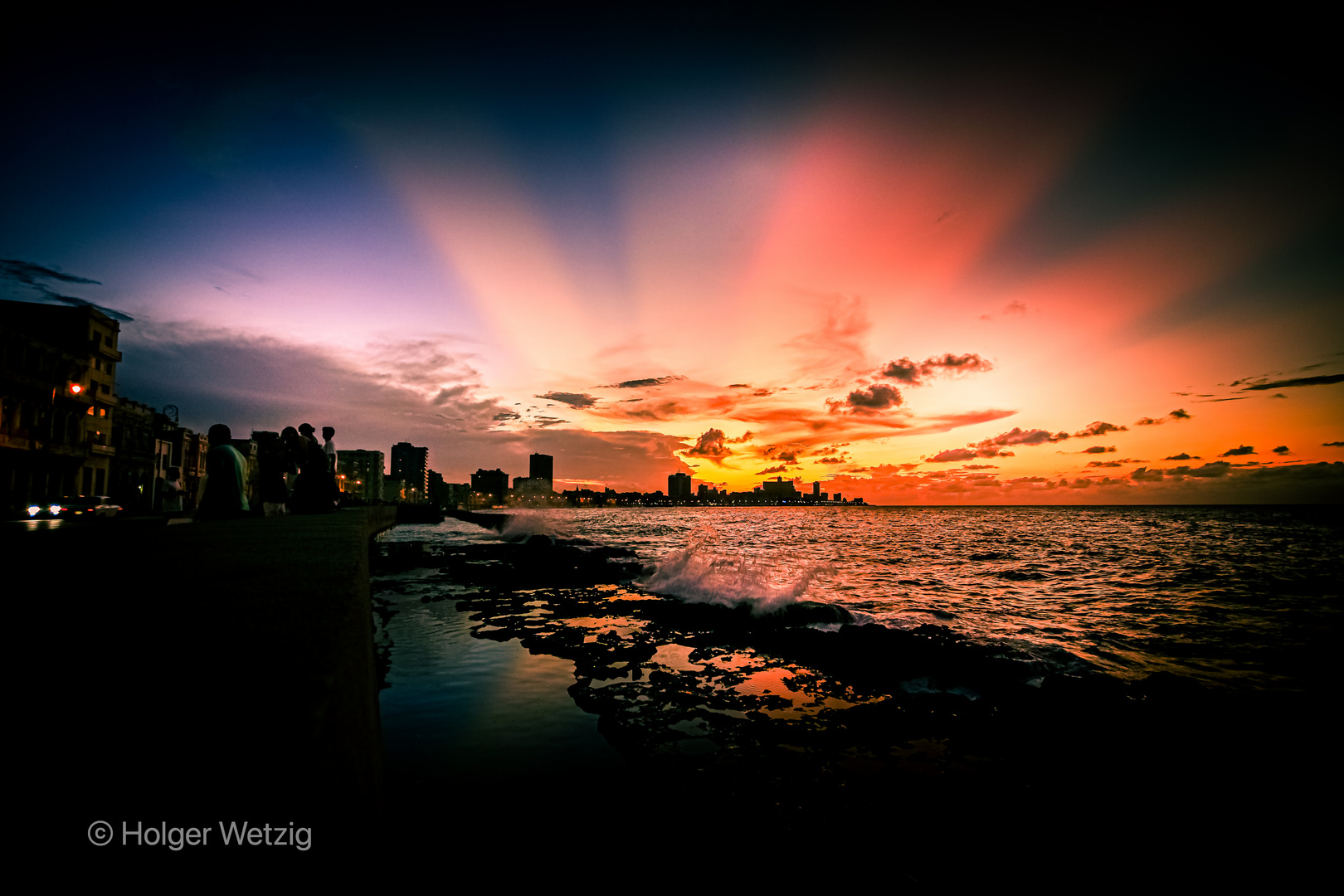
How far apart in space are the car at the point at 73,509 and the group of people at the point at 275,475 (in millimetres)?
20071

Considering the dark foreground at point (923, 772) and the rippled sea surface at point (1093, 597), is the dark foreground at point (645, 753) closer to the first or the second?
the dark foreground at point (923, 772)

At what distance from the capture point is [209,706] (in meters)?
1.63

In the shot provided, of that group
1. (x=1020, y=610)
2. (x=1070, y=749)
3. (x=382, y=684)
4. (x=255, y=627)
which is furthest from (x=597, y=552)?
(x=255, y=627)

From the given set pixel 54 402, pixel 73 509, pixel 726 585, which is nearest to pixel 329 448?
pixel 726 585

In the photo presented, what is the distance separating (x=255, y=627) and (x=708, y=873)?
3663mm

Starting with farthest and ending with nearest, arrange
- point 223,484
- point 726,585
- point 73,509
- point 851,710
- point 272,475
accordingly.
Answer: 1. point 73,509
2. point 726,585
3. point 272,475
4. point 223,484
5. point 851,710

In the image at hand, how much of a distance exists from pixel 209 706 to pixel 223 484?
1345cm

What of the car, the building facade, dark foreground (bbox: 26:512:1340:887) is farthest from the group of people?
the building facade

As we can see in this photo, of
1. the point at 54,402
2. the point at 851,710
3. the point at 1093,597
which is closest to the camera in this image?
the point at 851,710

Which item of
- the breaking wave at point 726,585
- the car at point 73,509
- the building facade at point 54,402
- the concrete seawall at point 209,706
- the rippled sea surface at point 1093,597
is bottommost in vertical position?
the rippled sea surface at point 1093,597

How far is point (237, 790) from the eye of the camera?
135 cm

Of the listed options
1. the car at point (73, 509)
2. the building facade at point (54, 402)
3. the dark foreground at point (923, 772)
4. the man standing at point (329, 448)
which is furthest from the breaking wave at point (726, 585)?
the building facade at point (54, 402)

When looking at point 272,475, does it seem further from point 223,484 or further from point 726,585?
point 726,585

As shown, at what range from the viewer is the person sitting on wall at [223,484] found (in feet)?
37.8
